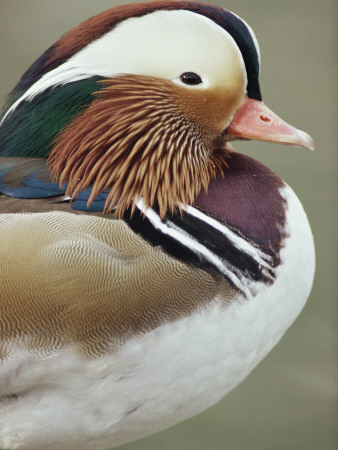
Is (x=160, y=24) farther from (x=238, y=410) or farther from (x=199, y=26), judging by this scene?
(x=238, y=410)

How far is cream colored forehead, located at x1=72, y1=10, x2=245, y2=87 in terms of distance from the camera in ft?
3.24

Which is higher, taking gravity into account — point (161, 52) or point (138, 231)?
point (161, 52)

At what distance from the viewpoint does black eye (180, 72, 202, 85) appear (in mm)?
1011

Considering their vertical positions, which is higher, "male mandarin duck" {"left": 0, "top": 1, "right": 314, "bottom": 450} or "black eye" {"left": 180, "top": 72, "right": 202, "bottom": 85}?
"black eye" {"left": 180, "top": 72, "right": 202, "bottom": 85}

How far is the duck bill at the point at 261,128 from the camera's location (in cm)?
106

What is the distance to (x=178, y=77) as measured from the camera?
3.35 ft

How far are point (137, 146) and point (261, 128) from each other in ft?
0.58

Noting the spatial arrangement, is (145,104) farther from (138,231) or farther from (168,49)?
(138,231)

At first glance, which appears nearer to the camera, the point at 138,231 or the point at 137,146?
the point at 138,231

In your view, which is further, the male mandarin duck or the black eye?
the black eye

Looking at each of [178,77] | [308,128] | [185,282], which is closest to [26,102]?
[178,77]

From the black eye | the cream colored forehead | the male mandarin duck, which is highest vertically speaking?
the cream colored forehead

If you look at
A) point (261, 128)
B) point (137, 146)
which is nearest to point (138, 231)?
point (137, 146)

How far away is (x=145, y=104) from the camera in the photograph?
1047 mm
